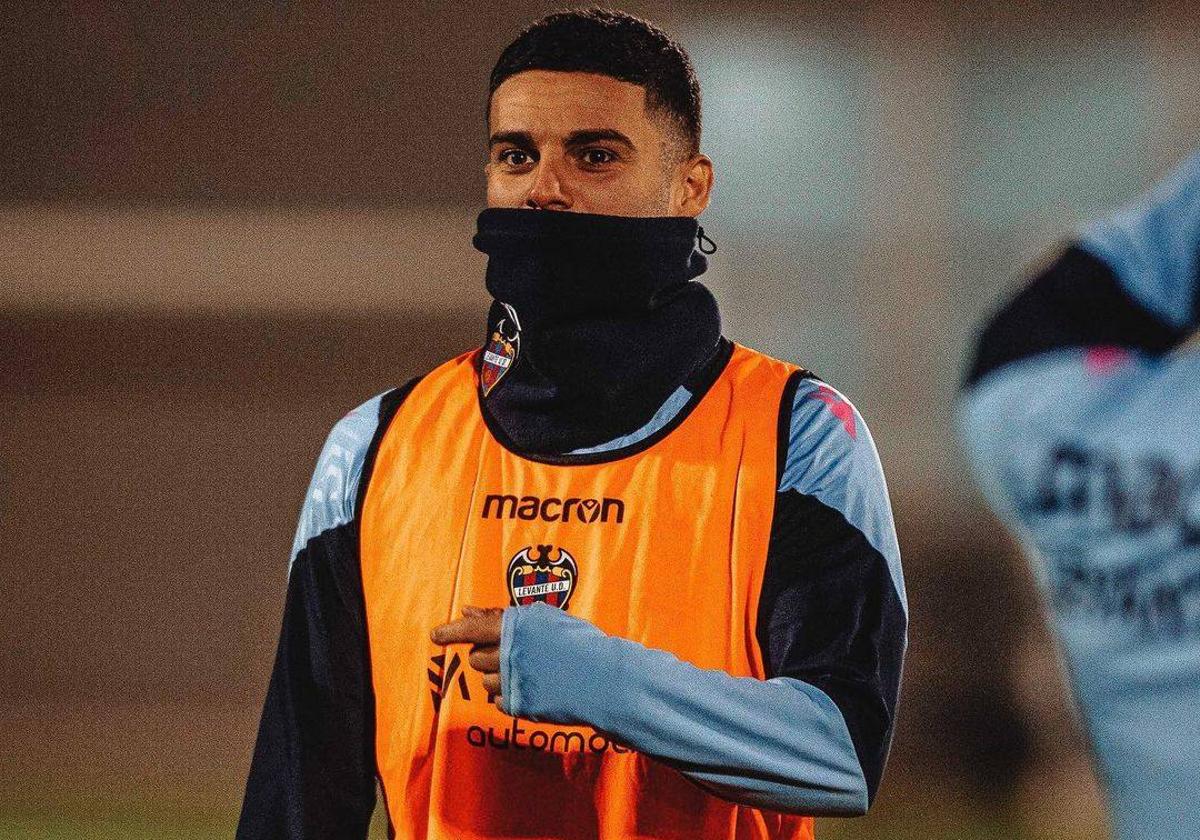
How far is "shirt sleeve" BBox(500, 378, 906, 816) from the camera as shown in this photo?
965mm

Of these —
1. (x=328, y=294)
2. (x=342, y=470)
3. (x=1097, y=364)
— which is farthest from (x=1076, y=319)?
(x=328, y=294)

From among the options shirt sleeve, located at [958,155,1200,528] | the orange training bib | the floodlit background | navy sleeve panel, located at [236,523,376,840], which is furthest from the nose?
the floodlit background

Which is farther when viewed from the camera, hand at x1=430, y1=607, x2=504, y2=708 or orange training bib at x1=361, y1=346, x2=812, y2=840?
orange training bib at x1=361, y1=346, x2=812, y2=840

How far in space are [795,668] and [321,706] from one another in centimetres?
37

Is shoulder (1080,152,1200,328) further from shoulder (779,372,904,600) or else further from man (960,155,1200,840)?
shoulder (779,372,904,600)

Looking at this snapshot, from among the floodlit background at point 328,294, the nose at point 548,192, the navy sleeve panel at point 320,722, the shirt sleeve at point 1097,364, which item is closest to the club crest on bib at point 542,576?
the navy sleeve panel at point 320,722

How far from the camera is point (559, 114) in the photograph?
1186 mm

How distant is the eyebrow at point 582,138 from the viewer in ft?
3.89

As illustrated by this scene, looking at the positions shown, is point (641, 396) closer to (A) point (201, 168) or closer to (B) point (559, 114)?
(B) point (559, 114)

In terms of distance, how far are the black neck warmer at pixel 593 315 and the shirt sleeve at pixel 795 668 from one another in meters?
0.10

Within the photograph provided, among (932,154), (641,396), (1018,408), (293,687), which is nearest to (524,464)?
(641,396)

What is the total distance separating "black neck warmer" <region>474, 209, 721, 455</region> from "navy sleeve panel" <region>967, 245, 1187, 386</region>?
55 cm

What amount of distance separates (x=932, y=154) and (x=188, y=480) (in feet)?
4.76

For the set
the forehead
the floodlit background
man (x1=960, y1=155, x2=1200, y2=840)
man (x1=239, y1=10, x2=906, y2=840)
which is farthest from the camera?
the floodlit background
